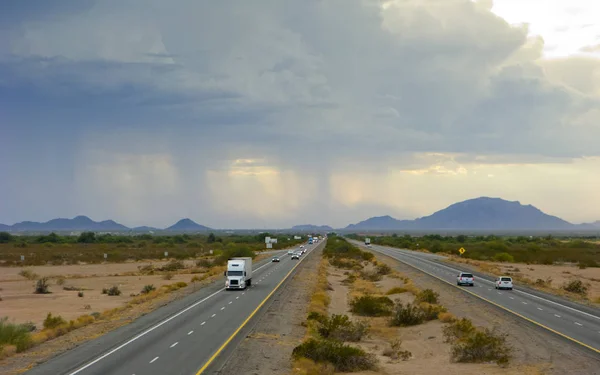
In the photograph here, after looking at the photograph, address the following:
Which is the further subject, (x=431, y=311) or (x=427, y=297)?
(x=427, y=297)

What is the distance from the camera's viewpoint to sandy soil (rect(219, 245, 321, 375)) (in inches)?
914

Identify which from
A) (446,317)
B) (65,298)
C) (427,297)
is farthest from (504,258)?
(65,298)

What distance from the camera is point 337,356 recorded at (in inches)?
958

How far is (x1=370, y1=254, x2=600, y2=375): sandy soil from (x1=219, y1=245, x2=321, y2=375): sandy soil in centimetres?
439

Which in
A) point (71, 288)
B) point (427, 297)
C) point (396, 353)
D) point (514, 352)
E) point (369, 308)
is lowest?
point (396, 353)

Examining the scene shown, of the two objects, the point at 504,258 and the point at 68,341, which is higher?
the point at 504,258

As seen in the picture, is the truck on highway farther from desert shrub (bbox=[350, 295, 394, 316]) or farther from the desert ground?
desert shrub (bbox=[350, 295, 394, 316])

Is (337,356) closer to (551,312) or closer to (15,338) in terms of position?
(15,338)

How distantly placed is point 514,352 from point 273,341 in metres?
11.4

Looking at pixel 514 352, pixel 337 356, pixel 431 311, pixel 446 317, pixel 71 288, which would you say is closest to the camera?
pixel 337 356

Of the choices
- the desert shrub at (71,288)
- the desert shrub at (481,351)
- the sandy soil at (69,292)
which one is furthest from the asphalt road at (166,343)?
the desert shrub at (71,288)

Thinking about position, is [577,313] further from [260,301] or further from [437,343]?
[260,301]

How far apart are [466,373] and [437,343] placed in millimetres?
8060

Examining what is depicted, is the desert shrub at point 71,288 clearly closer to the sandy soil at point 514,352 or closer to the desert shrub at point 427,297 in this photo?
the desert shrub at point 427,297
